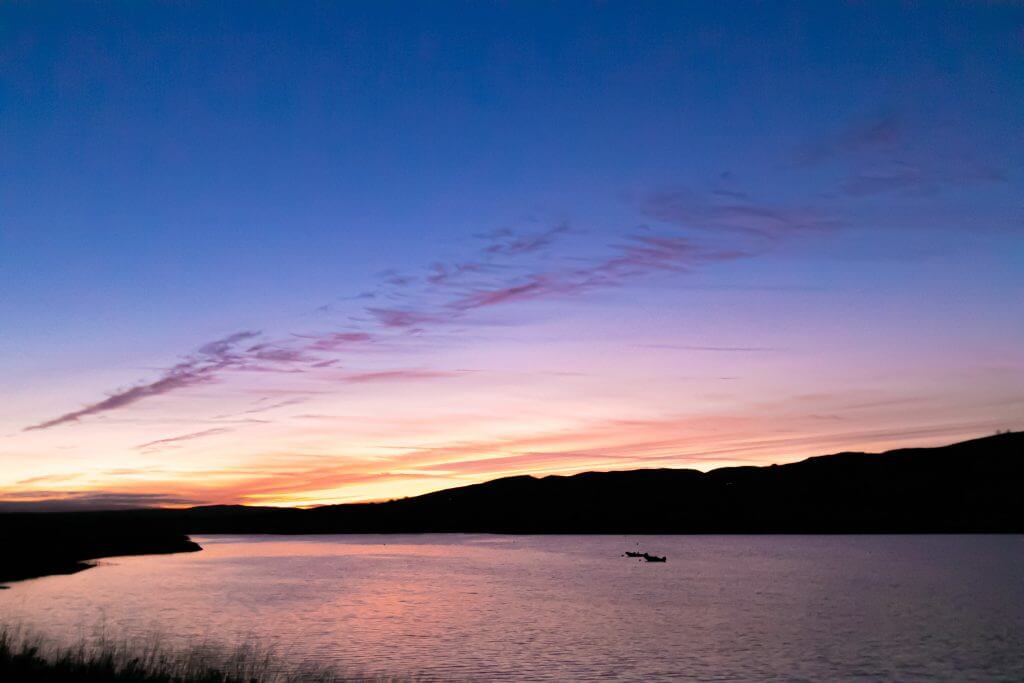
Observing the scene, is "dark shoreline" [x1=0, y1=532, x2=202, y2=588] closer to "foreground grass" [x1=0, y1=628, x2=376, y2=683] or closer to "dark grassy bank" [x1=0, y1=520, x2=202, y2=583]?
"dark grassy bank" [x1=0, y1=520, x2=202, y2=583]

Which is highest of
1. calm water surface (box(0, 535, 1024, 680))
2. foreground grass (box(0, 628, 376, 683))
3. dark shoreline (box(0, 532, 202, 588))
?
dark shoreline (box(0, 532, 202, 588))

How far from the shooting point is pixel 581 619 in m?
60.1

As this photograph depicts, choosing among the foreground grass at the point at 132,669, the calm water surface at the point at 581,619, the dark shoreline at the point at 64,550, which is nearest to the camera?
the foreground grass at the point at 132,669

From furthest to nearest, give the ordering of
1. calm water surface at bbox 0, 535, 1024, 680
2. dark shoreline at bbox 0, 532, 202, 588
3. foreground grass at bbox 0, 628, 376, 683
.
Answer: dark shoreline at bbox 0, 532, 202, 588 < calm water surface at bbox 0, 535, 1024, 680 < foreground grass at bbox 0, 628, 376, 683

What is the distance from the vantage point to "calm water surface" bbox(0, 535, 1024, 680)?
41.3 meters

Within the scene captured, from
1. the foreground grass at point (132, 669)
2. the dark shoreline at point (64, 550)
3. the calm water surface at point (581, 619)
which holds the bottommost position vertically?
the calm water surface at point (581, 619)

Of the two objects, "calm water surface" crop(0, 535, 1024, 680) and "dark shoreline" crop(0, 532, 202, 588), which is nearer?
"calm water surface" crop(0, 535, 1024, 680)

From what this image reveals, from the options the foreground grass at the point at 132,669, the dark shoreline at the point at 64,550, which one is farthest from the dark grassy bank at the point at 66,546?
the foreground grass at the point at 132,669

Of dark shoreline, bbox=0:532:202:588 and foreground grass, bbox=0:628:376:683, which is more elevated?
dark shoreline, bbox=0:532:202:588

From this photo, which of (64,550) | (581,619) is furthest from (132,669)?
(64,550)

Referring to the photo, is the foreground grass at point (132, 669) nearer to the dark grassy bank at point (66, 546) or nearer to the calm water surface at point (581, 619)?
the calm water surface at point (581, 619)

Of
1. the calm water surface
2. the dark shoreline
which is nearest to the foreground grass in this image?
the calm water surface

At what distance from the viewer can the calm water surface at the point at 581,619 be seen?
41.3 metres

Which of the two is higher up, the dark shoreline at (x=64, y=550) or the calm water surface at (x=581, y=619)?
the dark shoreline at (x=64, y=550)
